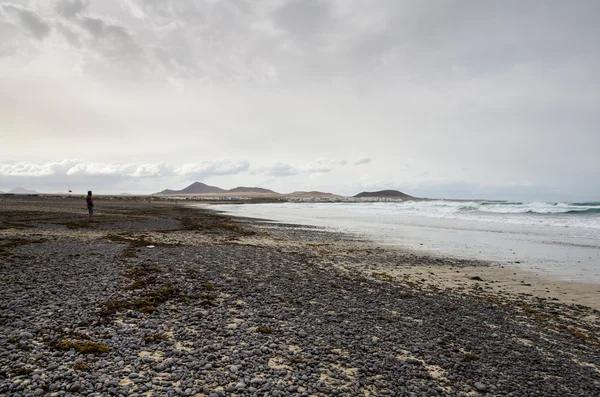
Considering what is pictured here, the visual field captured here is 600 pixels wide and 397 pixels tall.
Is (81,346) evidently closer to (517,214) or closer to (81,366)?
(81,366)

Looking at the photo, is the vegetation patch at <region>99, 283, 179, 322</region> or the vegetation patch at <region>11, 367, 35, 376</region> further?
the vegetation patch at <region>99, 283, 179, 322</region>

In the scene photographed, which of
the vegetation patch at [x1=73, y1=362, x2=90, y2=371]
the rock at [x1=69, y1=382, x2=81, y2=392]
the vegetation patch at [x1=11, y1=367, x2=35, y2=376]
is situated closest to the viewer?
the rock at [x1=69, y1=382, x2=81, y2=392]

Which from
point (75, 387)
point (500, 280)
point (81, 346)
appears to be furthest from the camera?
point (500, 280)

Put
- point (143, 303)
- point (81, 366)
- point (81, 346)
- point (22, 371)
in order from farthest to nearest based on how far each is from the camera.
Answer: point (143, 303) → point (81, 346) → point (81, 366) → point (22, 371)

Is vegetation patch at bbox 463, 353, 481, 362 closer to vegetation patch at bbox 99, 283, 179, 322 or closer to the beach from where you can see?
the beach

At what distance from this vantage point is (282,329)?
6883mm

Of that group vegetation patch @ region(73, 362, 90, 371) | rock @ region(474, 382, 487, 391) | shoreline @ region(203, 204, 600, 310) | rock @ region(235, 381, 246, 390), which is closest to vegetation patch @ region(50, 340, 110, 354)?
vegetation patch @ region(73, 362, 90, 371)

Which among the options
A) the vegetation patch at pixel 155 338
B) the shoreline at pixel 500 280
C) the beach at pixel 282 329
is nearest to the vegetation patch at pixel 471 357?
the beach at pixel 282 329

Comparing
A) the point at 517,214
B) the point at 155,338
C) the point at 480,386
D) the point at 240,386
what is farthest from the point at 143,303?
the point at 517,214

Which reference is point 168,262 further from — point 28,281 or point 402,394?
point 402,394

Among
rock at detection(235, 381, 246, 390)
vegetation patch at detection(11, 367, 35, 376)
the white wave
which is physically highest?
the white wave

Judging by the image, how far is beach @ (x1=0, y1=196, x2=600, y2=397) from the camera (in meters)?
4.93

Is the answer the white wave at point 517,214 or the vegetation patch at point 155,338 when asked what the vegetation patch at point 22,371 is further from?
the white wave at point 517,214

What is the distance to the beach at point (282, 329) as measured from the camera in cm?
493
